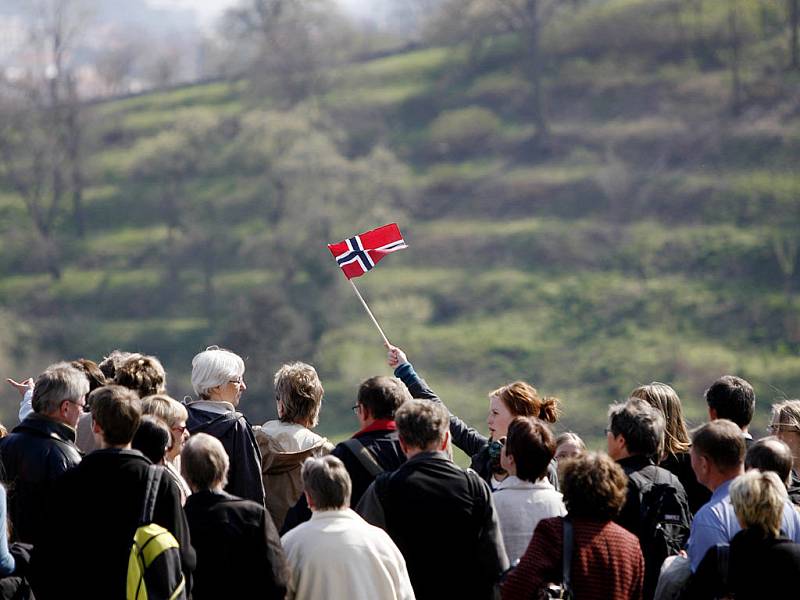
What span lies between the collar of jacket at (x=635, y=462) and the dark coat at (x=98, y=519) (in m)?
1.95

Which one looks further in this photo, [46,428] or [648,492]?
[46,428]

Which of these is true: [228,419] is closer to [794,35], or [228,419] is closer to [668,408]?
[668,408]

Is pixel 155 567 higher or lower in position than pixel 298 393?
lower

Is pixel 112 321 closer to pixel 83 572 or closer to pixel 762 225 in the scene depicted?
pixel 762 225

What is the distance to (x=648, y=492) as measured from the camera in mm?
5238

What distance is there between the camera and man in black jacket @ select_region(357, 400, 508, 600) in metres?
5.01

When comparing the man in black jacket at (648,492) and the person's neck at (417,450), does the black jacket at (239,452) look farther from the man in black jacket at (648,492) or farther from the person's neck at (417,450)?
the man in black jacket at (648,492)

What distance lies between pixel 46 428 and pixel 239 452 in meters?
0.93

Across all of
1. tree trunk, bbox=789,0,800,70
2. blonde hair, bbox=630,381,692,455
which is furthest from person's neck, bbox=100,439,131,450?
tree trunk, bbox=789,0,800,70

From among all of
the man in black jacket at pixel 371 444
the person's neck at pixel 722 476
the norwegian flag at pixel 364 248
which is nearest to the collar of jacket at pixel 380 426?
the man in black jacket at pixel 371 444

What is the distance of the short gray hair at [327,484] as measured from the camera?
483 cm

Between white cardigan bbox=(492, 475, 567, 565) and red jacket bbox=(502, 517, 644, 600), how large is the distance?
49 centimetres

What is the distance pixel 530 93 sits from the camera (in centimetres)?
5938

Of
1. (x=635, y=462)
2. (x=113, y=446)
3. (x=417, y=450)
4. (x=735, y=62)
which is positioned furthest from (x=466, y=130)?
(x=113, y=446)
